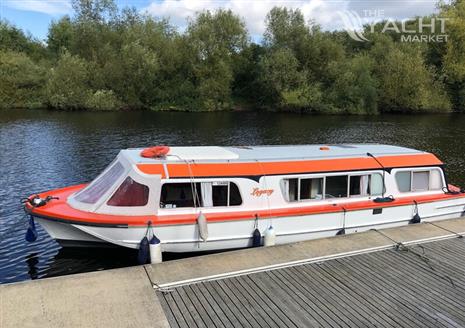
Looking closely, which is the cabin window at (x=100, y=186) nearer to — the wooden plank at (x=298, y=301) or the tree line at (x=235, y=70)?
the wooden plank at (x=298, y=301)

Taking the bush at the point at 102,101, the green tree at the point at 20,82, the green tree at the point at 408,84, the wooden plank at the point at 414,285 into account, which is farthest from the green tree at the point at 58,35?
the wooden plank at the point at 414,285

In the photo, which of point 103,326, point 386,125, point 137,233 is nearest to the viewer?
point 103,326

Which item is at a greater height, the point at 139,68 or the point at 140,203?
the point at 139,68

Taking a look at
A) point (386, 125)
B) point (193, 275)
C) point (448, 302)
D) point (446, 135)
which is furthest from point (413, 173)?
point (386, 125)

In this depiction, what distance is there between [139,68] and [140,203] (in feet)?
176

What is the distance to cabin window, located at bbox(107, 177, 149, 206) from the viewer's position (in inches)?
456

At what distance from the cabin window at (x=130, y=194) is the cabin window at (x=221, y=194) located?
68.0 inches

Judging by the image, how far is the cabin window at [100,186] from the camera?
39.7ft

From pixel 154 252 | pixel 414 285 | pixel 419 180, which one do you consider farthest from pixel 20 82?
pixel 414 285

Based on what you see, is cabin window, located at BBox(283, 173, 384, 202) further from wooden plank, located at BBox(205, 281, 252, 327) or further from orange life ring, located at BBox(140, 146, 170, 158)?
wooden plank, located at BBox(205, 281, 252, 327)

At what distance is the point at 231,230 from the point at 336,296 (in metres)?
3.97

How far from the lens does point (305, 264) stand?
10.2 metres

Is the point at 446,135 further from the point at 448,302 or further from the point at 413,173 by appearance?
the point at 448,302

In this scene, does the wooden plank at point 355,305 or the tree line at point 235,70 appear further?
the tree line at point 235,70
